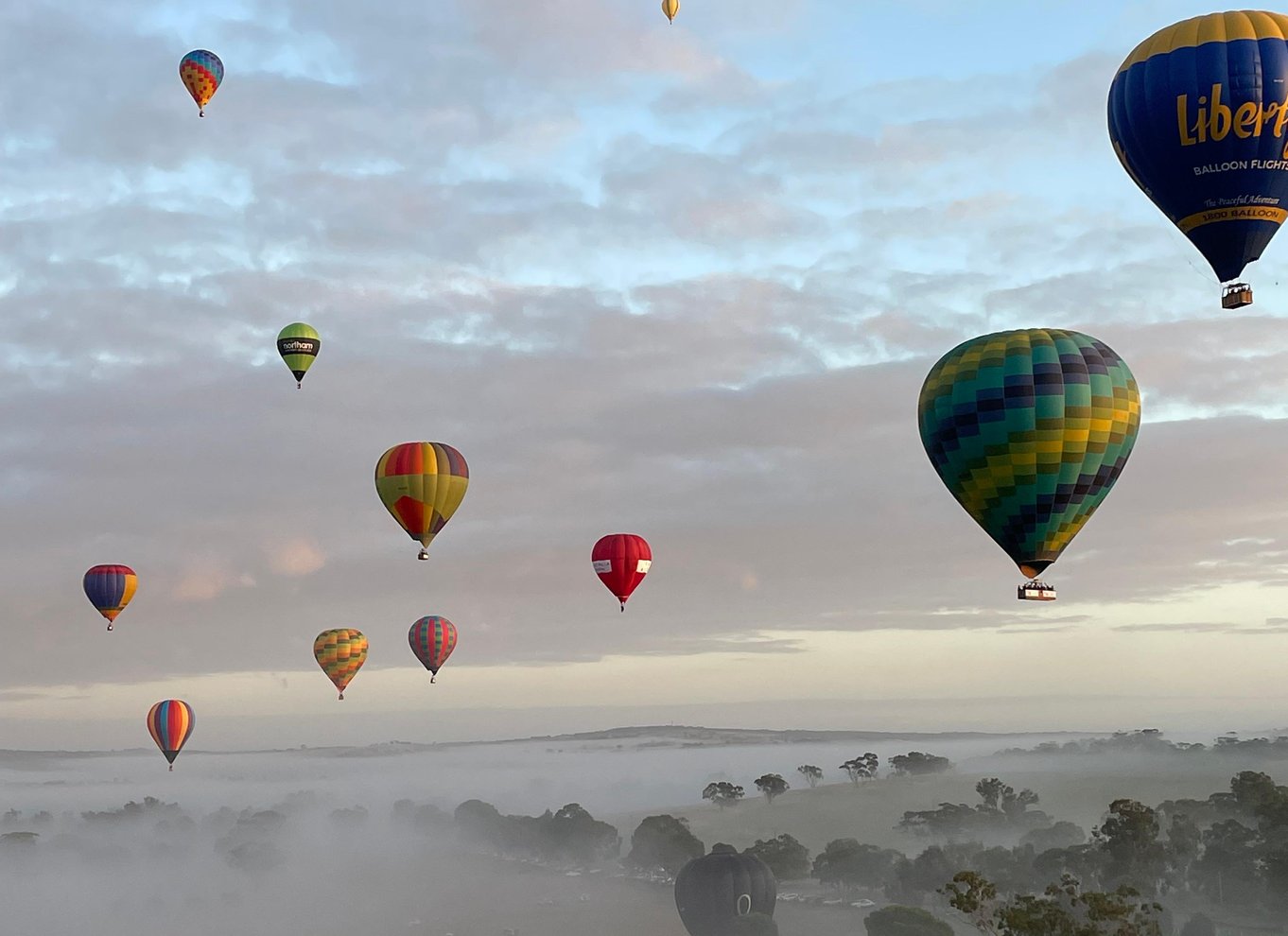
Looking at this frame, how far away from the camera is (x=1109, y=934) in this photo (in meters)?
72.4

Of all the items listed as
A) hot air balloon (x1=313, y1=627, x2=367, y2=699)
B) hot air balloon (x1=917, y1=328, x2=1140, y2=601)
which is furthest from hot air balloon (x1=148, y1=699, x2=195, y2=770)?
hot air balloon (x1=917, y1=328, x2=1140, y2=601)

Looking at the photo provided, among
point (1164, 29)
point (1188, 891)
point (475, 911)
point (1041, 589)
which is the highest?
point (1164, 29)

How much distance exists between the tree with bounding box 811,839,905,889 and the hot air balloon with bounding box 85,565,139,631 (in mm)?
87810

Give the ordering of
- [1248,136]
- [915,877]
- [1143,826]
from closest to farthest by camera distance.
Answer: [1248,136] < [1143,826] < [915,877]

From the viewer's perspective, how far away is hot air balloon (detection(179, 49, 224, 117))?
84625mm

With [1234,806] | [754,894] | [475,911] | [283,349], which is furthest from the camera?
[475,911]

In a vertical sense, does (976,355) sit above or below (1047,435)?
above

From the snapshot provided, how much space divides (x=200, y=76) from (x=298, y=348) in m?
19.9

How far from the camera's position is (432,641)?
101m

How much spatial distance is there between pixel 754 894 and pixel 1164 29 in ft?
283

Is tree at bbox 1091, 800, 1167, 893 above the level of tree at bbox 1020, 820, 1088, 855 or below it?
above

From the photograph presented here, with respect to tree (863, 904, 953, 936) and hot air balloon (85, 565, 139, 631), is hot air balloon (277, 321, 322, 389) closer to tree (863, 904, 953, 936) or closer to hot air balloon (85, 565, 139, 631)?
hot air balloon (85, 565, 139, 631)

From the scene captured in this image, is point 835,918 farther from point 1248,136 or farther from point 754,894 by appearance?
point 1248,136

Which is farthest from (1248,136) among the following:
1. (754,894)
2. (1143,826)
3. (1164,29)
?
(754,894)
